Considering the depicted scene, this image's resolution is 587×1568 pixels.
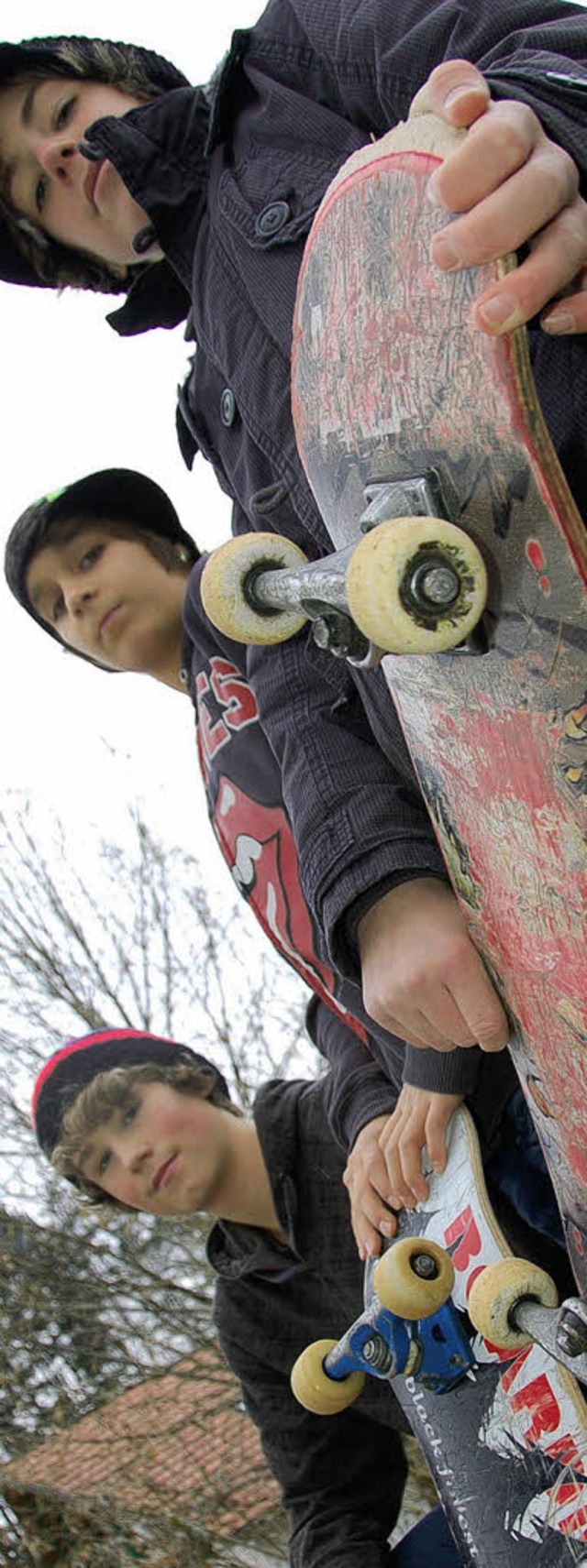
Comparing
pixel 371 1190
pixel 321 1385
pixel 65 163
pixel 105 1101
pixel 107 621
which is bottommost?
pixel 321 1385

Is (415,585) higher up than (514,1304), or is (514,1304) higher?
(415,585)

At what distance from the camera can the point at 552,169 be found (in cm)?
68

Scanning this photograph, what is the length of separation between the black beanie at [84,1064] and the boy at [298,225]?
132cm

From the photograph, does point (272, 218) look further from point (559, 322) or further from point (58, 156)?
point (559, 322)

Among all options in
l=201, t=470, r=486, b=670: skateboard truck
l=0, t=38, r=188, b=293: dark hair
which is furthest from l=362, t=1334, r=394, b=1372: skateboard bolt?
l=0, t=38, r=188, b=293: dark hair

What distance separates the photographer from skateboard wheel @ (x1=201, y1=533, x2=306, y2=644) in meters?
0.94

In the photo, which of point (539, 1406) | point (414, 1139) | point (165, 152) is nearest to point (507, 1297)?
point (539, 1406)

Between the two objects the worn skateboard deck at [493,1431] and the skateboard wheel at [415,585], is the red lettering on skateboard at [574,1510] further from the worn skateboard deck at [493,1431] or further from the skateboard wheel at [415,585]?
the skateboard wheel at [415,585]

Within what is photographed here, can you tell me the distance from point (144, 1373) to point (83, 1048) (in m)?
2.42

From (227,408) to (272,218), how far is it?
205 mm

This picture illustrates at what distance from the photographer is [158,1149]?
2404 millimetres

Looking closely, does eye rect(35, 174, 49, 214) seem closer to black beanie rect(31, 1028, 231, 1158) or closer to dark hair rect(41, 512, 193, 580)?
dark hair rect(41, 512, 193, 580)

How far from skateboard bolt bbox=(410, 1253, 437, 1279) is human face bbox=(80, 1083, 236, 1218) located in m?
1.28

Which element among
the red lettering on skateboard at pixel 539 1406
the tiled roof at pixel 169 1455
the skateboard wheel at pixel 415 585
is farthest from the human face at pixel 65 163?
the tiled roof at pixel 169 1455
